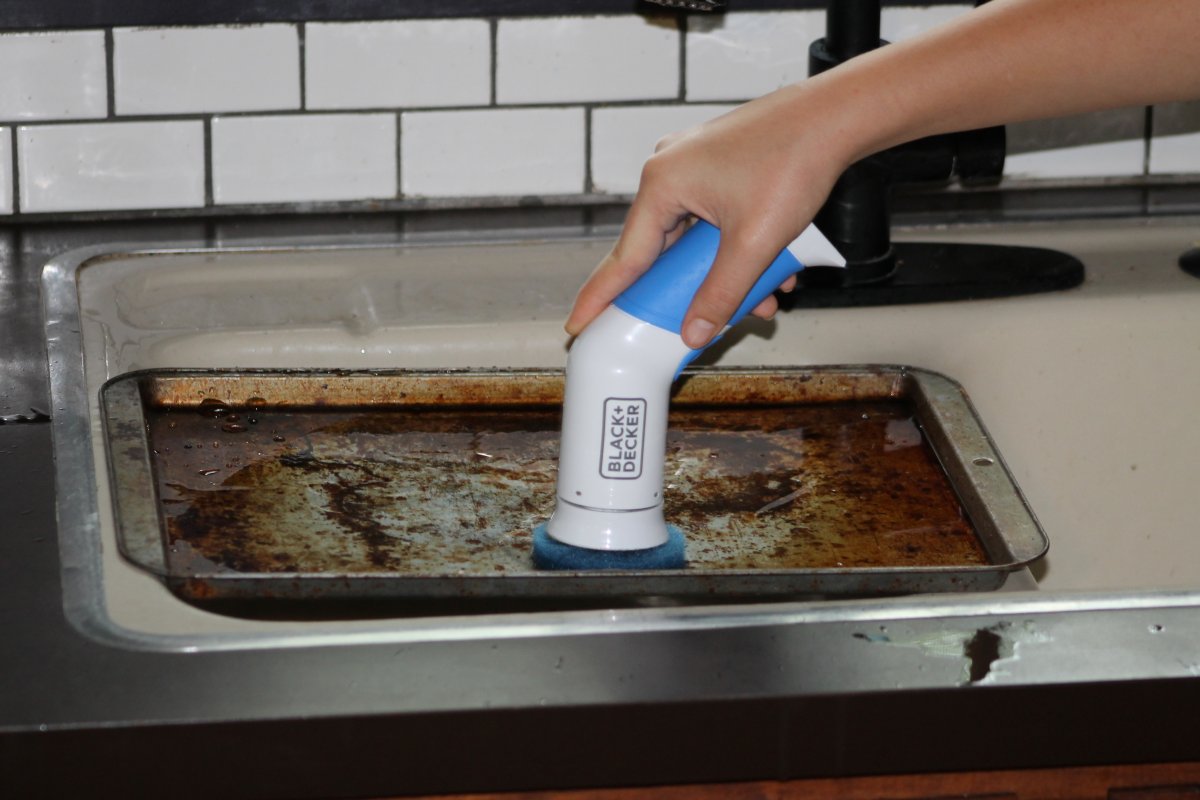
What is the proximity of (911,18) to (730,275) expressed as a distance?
583 millimetres

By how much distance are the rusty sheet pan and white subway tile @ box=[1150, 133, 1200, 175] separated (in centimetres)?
40

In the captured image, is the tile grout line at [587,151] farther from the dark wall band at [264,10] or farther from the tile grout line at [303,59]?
the tile grout line at [303,59]

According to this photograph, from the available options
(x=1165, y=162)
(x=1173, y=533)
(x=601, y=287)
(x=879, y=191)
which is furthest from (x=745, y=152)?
(x=1165, y=162)

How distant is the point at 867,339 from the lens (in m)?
0.90

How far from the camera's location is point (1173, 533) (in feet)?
3.04

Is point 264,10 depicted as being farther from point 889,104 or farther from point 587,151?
point 889,104

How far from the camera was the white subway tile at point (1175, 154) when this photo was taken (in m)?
1.12

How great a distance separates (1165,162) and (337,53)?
65 cm

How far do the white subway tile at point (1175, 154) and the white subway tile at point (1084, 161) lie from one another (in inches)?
0.4

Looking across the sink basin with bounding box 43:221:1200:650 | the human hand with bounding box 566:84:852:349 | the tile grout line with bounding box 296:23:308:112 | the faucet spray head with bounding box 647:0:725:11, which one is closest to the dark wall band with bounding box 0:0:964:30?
the tile grout line with bounding box 296:23:308:112

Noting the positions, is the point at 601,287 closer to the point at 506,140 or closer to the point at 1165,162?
the point at 506,140

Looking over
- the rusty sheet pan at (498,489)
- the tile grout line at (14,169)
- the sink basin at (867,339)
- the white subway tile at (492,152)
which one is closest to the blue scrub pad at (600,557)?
the rusty sheet pan at (498,489)

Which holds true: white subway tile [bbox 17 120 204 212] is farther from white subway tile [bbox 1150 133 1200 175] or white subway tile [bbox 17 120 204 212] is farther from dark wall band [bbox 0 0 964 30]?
white subway tile [bbox 1150 133 1200 175]

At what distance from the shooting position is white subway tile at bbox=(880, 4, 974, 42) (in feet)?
3.51
